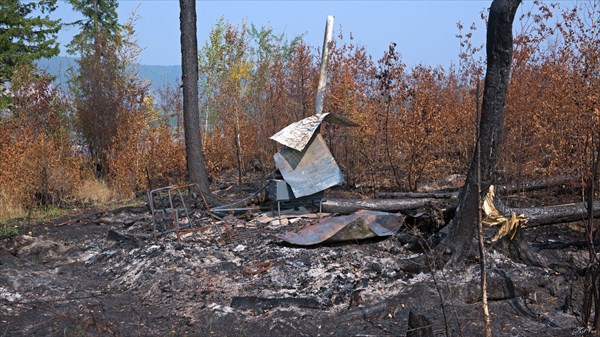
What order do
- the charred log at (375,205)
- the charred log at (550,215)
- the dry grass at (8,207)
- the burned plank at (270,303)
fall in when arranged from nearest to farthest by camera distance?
1. the burned plank at (270,303)
2. the charred log at (550,215)
3. the charred log at (375,205)
4. the dry grass at (8,207)

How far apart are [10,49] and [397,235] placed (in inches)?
765

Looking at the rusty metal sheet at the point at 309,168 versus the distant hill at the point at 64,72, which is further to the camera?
the distant hill at the point at 64,72

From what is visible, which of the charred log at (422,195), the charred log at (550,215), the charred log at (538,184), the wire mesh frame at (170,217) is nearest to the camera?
the charred log at (550,215)

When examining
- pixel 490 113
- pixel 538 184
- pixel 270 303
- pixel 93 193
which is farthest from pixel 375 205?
pixel 93 193

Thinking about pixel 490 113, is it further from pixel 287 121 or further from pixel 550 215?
pixel 287 121

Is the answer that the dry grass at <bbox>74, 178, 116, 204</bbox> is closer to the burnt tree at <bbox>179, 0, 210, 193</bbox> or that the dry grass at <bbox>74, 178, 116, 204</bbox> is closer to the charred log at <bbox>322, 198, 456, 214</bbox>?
the burnt tree at <bbox>179, 0, 210, 193</bbox>

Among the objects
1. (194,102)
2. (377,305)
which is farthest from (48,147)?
(377,305)

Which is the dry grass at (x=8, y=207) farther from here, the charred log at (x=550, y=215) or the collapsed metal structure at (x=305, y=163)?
the charred log at (x=550, y=215)

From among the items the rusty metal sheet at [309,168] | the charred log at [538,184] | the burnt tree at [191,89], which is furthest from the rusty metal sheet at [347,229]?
the burnt tree at [191,89]

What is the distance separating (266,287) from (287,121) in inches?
386

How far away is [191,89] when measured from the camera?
11.7 m

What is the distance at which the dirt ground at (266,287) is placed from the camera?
522 centimetres

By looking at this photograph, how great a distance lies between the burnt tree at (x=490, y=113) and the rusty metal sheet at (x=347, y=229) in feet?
4.31

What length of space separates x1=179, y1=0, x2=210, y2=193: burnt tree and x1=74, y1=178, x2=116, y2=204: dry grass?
3.07 m
